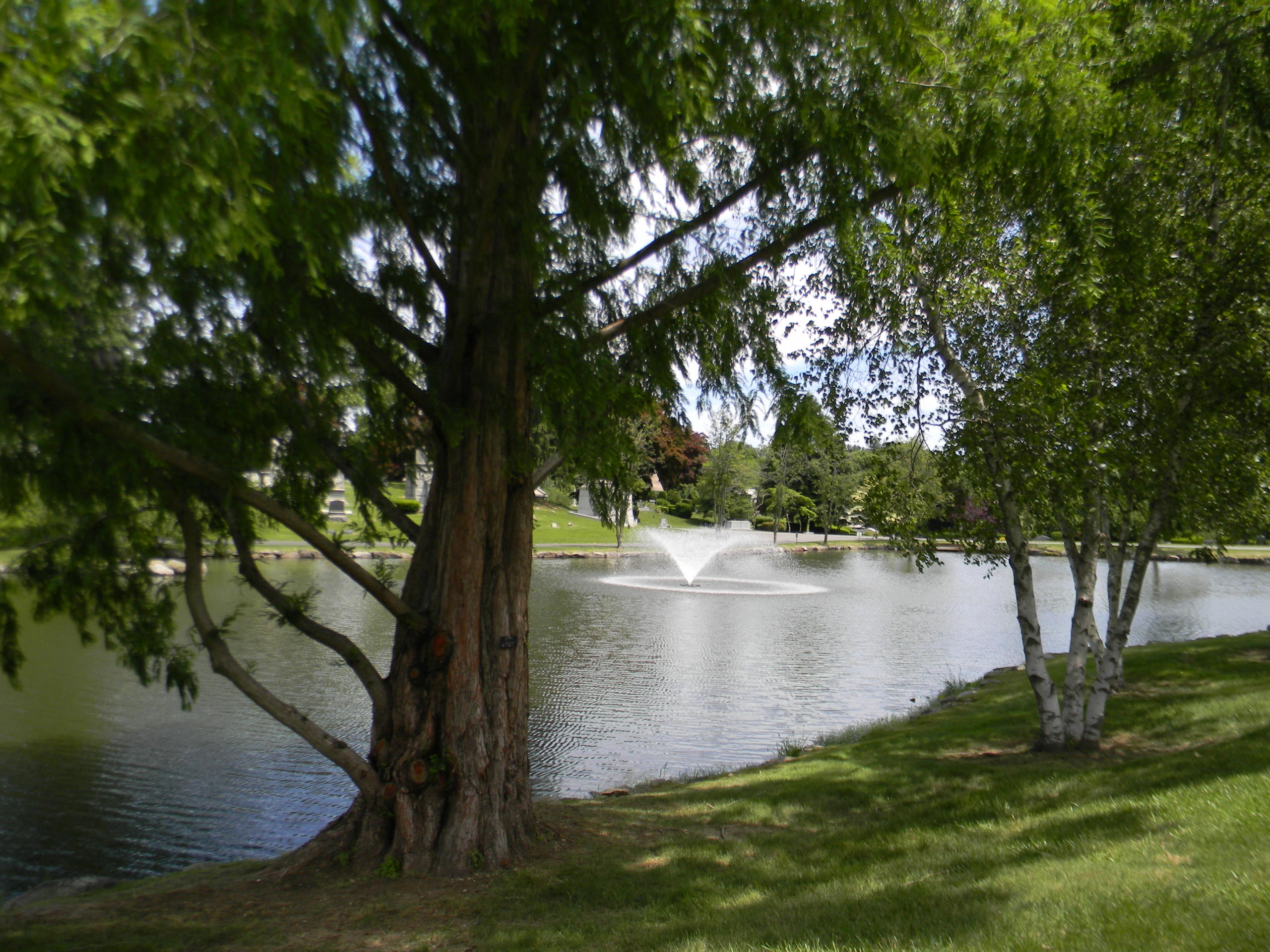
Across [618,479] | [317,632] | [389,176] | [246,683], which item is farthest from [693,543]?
[389,176]

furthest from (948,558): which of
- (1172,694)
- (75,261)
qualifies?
(75,261)

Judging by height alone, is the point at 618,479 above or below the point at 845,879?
above

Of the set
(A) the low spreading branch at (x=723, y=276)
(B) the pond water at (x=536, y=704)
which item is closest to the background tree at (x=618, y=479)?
(A) the low spreading branch at (x=723, y=276)

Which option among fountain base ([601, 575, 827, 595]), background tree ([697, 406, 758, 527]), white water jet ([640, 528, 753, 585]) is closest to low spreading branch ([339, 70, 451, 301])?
background tree ([697, 406, 758, 527])

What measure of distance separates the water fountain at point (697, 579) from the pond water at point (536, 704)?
2011 millimetres

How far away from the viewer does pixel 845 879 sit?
5.86 m

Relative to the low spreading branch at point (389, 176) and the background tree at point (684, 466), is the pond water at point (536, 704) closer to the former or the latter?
the low spreading branch at point (389, 176)

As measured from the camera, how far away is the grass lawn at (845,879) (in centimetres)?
439

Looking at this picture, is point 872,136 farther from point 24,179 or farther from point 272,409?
point 24,179

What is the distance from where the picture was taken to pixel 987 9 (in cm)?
655

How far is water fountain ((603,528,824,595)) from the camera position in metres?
29.8

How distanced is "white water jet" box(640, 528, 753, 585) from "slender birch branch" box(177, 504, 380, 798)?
28.6m

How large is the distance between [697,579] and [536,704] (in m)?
20.1

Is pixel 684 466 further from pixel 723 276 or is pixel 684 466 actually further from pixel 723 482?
pixel 723 276
